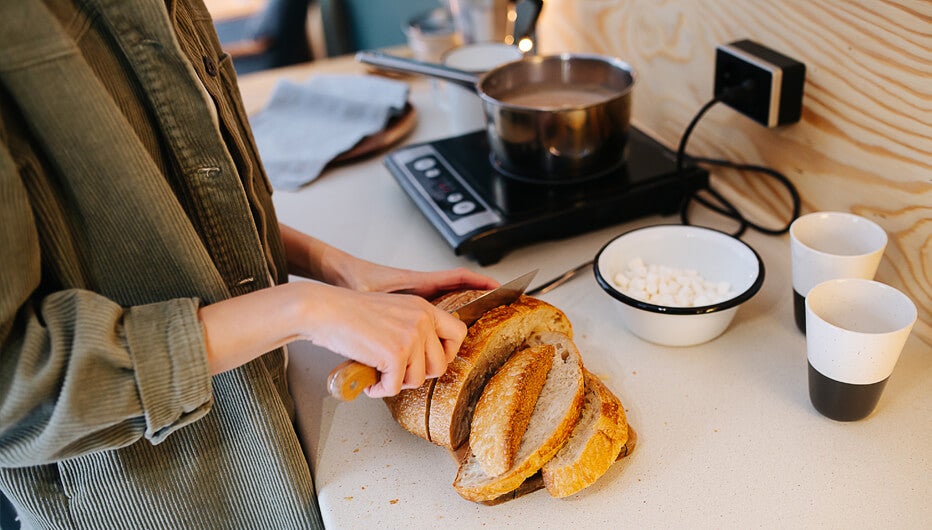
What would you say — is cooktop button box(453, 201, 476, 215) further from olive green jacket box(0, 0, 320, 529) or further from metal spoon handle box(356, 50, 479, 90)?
olive green jacket box(0, 0, 320, 529)

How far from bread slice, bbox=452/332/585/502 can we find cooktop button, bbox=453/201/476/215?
0.38 m

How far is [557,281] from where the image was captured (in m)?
1.07

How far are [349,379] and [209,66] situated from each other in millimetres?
363

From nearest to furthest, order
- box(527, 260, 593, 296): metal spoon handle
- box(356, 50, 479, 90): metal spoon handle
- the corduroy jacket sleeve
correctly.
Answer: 1. the corduroy jacket sleeve
2. box(527, 260, 593, 296): metal spoon handle
3. box(356, 50, 479, 90): metal spoon handle

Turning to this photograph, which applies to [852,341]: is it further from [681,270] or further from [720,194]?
[720,194]

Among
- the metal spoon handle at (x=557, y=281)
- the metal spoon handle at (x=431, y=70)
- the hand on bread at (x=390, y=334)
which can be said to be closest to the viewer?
the hand on bread at (x=390, y=334)

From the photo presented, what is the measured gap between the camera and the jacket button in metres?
0.77

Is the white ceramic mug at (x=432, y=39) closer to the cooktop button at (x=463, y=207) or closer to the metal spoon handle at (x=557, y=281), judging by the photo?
the cooktop button at (x=463, y=207)

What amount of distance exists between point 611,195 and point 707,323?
0.31 meters

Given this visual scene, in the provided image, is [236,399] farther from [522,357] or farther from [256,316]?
[522,357]

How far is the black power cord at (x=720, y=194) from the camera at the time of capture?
1.12 m

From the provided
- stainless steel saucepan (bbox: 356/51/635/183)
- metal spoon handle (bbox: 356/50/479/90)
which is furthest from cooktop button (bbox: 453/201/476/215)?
metal spoon handle (bbox: 356/50/479/90)

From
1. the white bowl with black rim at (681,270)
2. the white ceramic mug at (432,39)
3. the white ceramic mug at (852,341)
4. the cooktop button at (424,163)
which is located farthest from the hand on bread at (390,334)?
the white ceramic mug at (432,39)

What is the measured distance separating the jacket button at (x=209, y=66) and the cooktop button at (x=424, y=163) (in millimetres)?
548
